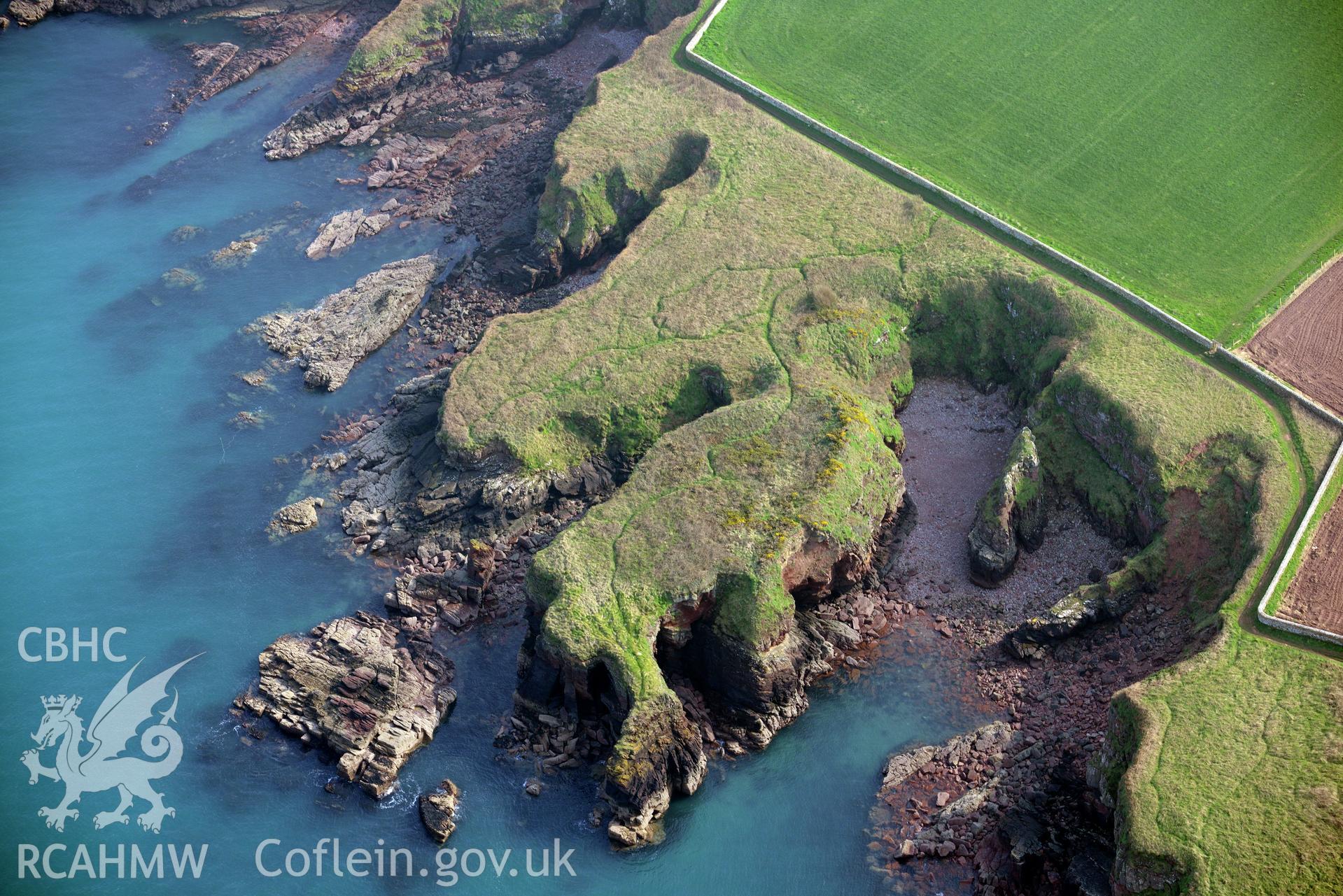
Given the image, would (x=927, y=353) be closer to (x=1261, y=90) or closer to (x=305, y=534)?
(x=1261, y=90)

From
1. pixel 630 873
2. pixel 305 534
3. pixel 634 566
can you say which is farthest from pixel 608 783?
pixel 305 534

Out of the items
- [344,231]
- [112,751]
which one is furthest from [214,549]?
[344,231]

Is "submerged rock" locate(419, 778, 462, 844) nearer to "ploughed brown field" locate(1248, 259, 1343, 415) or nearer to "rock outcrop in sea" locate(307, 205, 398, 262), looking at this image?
"rock outcrop in sea" locate(307, 205, 398, 262)

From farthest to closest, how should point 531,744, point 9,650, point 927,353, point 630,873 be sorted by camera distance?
1. point 927,353
2. point 9,650
3. point 531,744
4. point 630,873

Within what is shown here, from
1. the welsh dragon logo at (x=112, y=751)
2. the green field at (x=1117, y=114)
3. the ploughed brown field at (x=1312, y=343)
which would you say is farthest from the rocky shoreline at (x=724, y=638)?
the green field at (x=1117, y=114)

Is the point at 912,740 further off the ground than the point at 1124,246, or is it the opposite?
the point at 1124,246

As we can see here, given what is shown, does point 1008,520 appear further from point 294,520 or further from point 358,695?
point 294,520

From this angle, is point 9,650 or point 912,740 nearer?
point 912,740

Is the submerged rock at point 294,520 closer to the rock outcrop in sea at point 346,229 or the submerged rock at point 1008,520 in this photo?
the rock outcrop in sea at point 346,229
